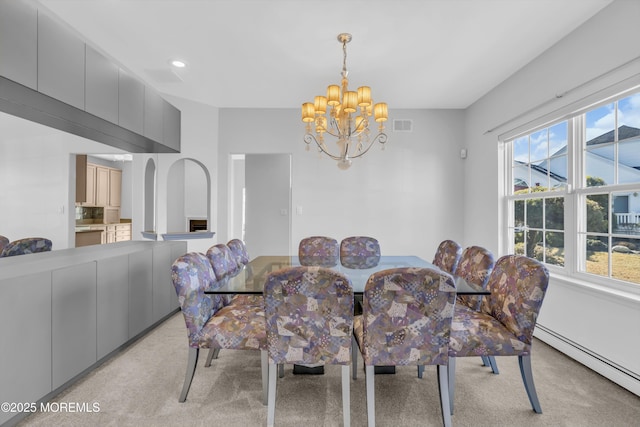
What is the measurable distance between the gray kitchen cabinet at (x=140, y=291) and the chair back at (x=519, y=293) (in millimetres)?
2777

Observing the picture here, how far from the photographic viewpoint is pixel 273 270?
208 cm

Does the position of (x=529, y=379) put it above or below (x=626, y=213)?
below

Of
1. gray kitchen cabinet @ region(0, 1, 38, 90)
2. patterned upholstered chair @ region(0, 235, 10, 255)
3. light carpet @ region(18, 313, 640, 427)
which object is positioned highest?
gray kitchen cabinet @ region(0, 1, 38, 90)

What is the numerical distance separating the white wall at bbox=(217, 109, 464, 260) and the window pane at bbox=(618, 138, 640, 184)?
7.08 ft

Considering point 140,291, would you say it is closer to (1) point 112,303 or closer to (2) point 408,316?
(1) point 112,303

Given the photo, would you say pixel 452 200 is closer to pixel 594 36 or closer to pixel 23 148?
pixel 594 36

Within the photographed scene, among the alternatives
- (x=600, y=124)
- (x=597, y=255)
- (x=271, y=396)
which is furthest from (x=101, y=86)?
(x=597, y=255)

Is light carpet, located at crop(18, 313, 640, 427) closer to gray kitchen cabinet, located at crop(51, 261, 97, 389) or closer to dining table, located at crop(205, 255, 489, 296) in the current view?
gray kitchen cabinet, located at crop(51, 261, 97, 389)

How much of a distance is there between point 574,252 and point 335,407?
7.70 feet

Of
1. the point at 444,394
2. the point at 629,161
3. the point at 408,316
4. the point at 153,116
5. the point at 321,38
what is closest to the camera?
the point at 408,316

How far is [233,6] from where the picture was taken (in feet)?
7.34

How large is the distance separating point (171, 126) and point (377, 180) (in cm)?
275

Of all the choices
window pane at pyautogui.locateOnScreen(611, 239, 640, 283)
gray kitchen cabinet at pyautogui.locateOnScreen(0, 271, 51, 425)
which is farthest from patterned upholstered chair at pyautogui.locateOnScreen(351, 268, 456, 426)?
gray kitchen cabinet at pyautogui.locateOnScreen(0, 271, 51, 425)

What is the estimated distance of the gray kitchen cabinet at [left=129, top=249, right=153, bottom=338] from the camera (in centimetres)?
263
